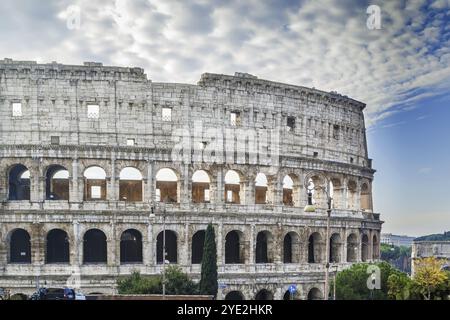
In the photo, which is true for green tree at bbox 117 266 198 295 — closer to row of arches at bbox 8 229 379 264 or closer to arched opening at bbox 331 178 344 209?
row of arches at bbox 8 229 379 264

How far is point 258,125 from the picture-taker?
3950cm

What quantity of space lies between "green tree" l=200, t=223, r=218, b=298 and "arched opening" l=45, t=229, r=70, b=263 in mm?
9281

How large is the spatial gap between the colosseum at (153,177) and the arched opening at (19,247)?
0.28 ft

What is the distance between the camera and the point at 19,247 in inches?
1454

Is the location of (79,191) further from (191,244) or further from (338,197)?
(338,197)

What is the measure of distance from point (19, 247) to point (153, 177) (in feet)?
31.9

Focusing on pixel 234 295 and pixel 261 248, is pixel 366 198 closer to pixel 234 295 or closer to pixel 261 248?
pixel 261 248

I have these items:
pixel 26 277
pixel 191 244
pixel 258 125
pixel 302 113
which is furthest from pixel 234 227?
pixel 26 277

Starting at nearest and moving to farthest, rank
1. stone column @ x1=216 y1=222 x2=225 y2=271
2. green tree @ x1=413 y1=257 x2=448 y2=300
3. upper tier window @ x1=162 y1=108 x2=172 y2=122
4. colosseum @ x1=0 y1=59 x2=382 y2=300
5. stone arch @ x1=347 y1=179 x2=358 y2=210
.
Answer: green tree @ x1=413 y1=257 x2=448 y2=300 < colosseum @ x1=0 y1=59 x2=382 y2=300 < upper tier window @ x1=162 y1=108 x2=172 y2=122 < stone column @ x1=216 y1=222 x2=225 y2=271 < stone arch @ x1=347 y1=179 x2=358 y2=210

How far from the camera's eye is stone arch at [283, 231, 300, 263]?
134ft

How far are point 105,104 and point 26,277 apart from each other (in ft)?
38.2

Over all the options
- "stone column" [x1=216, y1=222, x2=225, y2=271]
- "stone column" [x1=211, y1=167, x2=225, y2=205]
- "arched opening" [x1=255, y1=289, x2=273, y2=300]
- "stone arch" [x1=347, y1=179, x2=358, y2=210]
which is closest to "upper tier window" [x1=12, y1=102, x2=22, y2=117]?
"stone column" [x1=211, y1=167, x2=225, y2=205]

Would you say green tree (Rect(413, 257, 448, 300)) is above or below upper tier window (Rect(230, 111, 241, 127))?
below

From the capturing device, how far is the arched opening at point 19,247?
120ft
